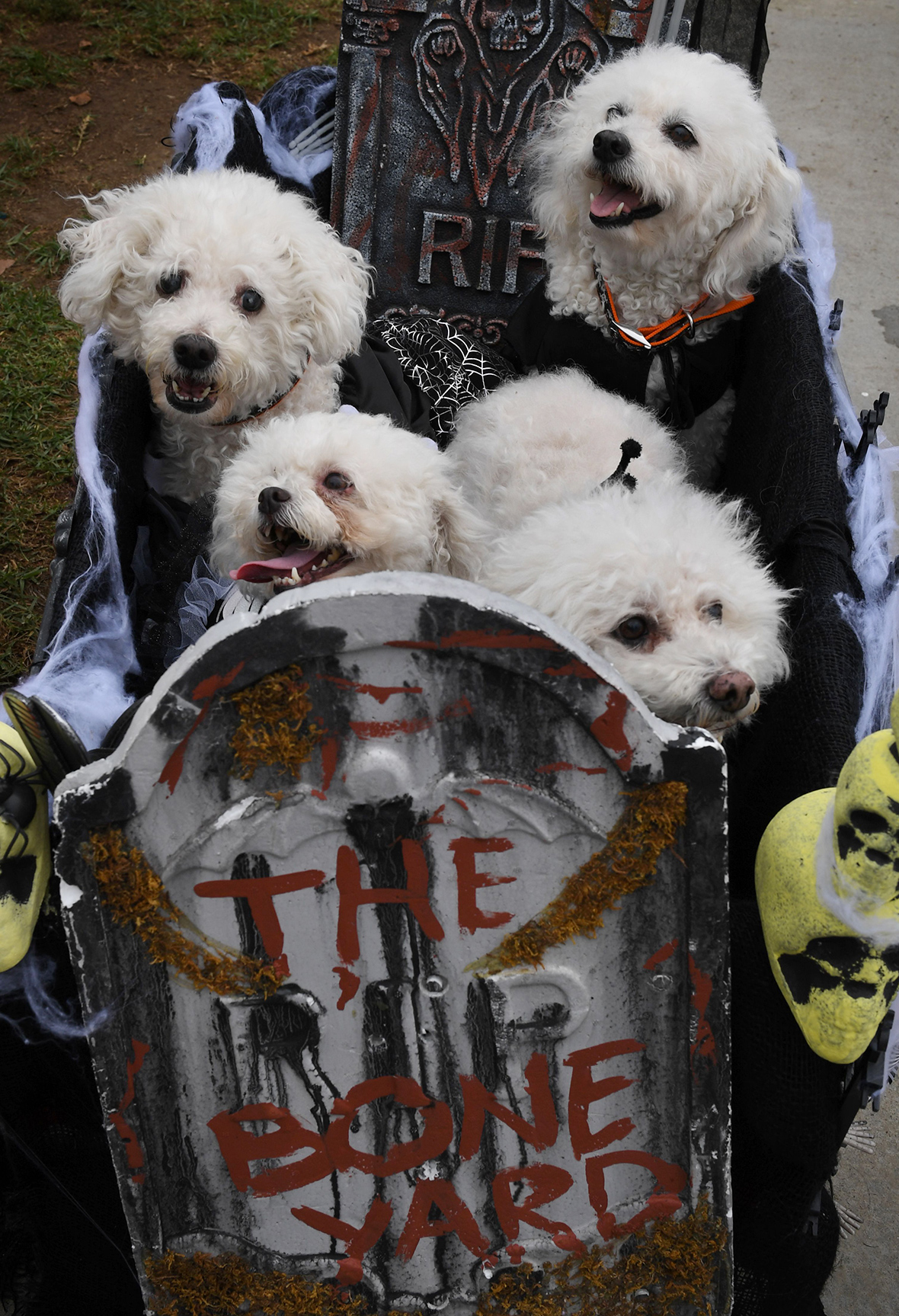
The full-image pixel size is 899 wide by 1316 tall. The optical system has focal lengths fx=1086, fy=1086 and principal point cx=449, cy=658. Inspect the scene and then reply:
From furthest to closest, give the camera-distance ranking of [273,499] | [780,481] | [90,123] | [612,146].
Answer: [90,123]
[612,146]
[780,481]
[273,499]

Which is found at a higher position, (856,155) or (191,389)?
(856,155)

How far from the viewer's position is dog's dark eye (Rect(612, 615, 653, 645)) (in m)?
1.42

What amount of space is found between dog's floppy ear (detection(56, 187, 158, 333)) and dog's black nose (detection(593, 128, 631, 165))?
0.91 m

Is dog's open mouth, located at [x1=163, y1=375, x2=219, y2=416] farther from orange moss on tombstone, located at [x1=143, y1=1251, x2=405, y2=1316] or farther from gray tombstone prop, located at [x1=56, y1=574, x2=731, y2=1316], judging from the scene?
orange moss on tombstone, located at [x1=143, y1=1251, x2=405, y2=1316]

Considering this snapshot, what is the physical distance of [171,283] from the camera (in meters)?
2.05

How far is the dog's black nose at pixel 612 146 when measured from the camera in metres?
2.21

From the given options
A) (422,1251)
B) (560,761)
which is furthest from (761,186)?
(422,1251)

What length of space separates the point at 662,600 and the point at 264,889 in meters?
0.65

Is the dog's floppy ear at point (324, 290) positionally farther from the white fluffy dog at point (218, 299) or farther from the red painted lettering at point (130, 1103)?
the red painted lettering at point (130, 1103)

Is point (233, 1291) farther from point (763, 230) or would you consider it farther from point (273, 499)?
point (763, 230)

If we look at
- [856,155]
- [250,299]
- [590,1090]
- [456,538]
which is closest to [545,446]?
[456,538]

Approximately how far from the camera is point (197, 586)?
2.10m

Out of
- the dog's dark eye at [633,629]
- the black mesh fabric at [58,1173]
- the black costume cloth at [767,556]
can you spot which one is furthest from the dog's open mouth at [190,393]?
the black mesh fabric at [58,1173]

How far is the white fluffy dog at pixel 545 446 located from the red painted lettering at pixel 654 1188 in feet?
3.50
